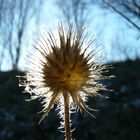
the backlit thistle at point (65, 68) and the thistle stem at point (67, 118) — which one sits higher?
→ the backlit thistle at point (65, 68)

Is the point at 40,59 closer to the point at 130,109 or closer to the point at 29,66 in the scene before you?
the point at 29,66

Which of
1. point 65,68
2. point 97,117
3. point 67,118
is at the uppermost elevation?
point 65,68

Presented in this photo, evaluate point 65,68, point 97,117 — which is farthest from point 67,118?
point 97,117

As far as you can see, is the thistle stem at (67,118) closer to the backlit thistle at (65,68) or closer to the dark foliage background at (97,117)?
the backlit thistle at (65,68)

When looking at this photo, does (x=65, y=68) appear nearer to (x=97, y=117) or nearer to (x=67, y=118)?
(x=67, y=118)

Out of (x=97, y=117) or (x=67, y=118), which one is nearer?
(x=67, y=118)

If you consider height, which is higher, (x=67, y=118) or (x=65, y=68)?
Result: (x=65, y=68)

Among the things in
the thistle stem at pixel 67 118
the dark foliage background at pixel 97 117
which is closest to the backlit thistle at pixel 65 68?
the thistle stem at pixel 67 118

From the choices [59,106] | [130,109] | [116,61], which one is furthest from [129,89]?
[59,106]
